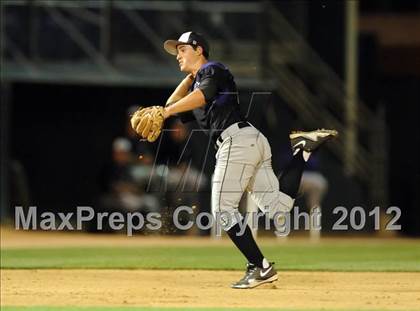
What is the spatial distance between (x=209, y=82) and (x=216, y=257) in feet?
17.5

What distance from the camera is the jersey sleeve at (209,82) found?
1016 cm

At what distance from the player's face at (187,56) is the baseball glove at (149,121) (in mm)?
452

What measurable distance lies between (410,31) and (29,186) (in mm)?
8873

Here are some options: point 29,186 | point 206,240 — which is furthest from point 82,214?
point 206,240

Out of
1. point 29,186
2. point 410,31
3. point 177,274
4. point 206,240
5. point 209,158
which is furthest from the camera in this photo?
point 410,31

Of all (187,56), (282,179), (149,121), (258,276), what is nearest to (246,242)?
(258,276)

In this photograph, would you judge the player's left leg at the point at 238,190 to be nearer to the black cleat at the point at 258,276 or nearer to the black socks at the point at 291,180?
the black cleat at the point at 258,276

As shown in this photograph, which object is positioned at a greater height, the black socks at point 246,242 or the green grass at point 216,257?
the black socks at point 246,242

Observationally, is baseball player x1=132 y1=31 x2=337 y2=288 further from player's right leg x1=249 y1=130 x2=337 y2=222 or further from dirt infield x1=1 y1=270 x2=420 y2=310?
dirt infield x1=1 y1=270 x2=420 y2=310

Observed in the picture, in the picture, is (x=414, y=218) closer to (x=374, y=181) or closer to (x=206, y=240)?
(x=374, y=181)

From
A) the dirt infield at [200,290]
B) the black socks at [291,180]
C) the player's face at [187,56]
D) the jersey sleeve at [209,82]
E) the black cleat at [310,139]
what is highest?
the player's face at [187,56]

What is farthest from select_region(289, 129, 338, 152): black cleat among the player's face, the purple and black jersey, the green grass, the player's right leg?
the green grass

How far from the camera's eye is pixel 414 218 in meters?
21.0

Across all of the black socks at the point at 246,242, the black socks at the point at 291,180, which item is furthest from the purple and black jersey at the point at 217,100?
the black socks at the point at 246,242
